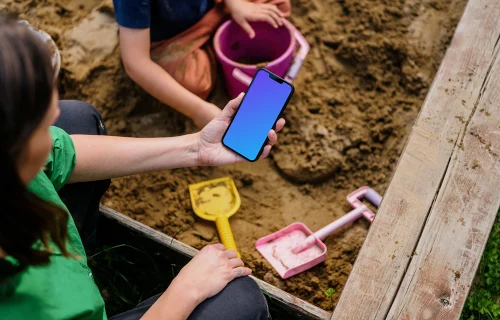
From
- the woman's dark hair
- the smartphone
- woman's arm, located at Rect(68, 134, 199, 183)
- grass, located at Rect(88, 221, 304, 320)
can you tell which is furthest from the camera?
grass, located at Rect(88, 221, 304, 320)

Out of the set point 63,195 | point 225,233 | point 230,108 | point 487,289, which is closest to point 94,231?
point 63,195

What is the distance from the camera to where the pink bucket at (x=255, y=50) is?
1628 millimetres

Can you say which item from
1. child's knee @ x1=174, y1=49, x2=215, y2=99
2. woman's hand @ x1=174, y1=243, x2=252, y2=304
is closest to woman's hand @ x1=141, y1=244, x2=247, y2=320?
woman's hand @ x1=174, y1=243, x2=252, y2=304

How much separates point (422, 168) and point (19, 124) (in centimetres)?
94

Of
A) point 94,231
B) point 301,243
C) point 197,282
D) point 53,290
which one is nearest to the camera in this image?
point 53,290

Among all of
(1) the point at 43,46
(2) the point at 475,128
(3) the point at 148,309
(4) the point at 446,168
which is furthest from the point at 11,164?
(2) the point at 475,128

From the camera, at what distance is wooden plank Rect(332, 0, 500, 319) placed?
116 centimetres

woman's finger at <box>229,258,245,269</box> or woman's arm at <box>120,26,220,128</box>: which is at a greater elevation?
woman's arm at <box>120,26,220,128</box>

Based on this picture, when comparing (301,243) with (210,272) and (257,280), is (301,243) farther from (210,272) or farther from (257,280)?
(210,272)

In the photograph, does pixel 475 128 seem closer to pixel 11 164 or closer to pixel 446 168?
pixel 446 168

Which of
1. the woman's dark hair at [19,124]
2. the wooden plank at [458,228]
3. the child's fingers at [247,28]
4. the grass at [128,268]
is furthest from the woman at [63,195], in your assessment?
the child's fingers at [247,28]

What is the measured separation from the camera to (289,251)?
1.53 m

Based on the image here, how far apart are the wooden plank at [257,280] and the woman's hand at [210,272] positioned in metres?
0.10

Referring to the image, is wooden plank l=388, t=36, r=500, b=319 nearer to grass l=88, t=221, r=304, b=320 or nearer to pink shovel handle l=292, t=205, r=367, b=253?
pink shovel handle l=292, t=205, r=367, b=253
